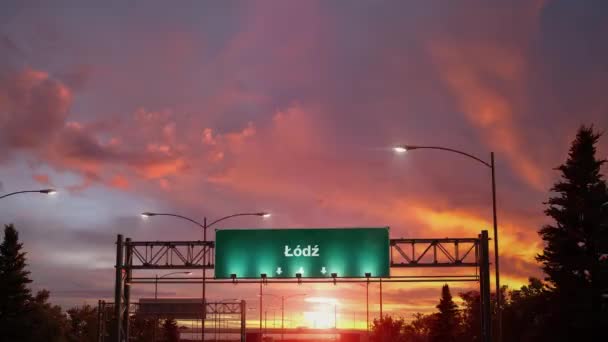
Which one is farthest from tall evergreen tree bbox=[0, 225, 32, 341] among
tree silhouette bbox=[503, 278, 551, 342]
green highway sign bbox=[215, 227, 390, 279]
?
tree silhouette bbox=[503, 278, 551, 342]

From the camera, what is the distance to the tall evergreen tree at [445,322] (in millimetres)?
98781

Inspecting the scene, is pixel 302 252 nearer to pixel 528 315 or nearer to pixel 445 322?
pixel 528 315

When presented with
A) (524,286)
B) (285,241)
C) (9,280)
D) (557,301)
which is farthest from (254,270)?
(524,286)

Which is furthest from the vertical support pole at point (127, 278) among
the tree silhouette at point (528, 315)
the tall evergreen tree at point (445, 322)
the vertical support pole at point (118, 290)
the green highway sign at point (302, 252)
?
the tall evergreen tree at point (445, 322)

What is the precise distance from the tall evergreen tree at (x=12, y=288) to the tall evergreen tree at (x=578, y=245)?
49.1 metres

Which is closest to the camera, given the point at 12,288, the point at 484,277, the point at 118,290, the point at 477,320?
the point at 484,277

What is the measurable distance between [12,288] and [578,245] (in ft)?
173

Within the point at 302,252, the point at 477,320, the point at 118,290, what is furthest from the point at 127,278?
the point at 477,320

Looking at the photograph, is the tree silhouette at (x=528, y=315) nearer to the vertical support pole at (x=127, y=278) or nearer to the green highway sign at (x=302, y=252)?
the green highway sign at (x=302, y=252)

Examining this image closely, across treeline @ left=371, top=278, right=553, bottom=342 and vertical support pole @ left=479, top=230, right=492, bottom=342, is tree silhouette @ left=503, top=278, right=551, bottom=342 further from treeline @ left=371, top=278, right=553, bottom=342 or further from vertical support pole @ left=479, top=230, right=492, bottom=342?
vertical support pole @ left=479, top=230, right=492, bottom=342

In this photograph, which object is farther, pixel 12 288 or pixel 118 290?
pixel 12 288

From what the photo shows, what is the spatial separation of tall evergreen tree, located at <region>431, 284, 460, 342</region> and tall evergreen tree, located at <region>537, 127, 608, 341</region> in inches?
1791

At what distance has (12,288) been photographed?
77125 mm

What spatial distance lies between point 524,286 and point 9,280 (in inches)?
2998
